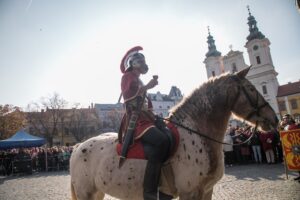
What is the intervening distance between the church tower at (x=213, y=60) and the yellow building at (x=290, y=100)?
19215 mm

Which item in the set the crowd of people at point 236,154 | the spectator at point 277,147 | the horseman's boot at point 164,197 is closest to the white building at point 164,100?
the crowd of people at point 236,154

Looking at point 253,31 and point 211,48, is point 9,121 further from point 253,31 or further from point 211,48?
point 253,31

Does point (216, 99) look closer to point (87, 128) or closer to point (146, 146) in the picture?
point (146, 146)

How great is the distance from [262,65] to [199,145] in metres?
73.5

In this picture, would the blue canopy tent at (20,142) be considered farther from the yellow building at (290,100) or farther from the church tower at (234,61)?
the yellow building at (290,100)

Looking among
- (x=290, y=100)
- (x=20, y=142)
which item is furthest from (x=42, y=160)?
(x=290, y=100)

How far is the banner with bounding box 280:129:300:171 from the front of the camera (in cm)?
854

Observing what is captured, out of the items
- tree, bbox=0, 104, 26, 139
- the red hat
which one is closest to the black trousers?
the red hat

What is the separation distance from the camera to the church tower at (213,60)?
78.7 metres

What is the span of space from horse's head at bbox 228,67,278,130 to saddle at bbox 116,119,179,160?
1.14 m

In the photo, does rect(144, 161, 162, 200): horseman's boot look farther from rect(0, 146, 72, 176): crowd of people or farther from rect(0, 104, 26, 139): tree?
rect(0, 104, 26, 139): tree

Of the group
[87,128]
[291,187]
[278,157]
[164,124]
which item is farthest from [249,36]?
[164,124]

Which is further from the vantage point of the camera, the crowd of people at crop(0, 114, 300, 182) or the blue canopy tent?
the blue canopy tent

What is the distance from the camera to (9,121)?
187ft
